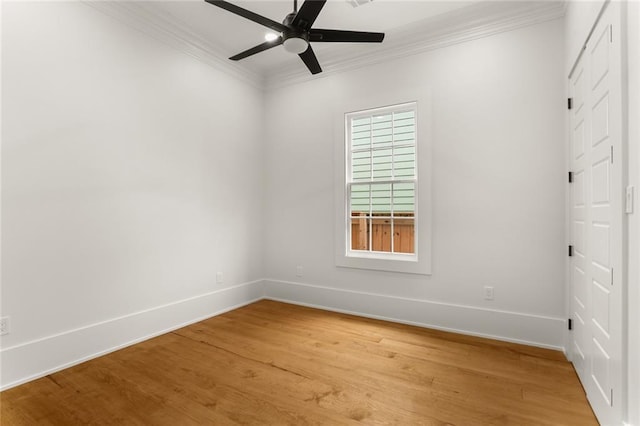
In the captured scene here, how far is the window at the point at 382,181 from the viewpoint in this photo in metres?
3.54

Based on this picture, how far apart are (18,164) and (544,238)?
425cm

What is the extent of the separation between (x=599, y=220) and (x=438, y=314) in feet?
5.86

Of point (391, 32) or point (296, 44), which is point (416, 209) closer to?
point (391, 32)

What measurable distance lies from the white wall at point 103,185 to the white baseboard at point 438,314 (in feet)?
3.54

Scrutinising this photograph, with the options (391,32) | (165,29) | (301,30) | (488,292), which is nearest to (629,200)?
(488,292)

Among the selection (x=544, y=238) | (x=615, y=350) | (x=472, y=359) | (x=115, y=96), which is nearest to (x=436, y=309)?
(x=472, y=359)

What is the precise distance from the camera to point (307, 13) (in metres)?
2.01

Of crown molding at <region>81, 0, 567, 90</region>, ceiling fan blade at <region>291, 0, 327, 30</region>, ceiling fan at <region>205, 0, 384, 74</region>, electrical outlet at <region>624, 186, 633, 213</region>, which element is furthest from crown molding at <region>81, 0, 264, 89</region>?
electrical outlet at <region>624, 186, 633, 213</region>

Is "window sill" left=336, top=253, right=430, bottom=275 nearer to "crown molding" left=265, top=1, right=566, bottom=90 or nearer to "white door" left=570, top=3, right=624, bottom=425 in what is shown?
"white door" left=570, top=3, right=624, bottom=425

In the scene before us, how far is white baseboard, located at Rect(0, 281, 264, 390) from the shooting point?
87.0 inches

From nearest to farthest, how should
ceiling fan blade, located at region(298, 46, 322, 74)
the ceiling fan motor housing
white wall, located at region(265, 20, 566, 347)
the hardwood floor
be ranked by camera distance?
the hardwood floor < the ceiling fan motor housing < ceiling fan blade, located at region(298, 46, 322, 74) < white wall, located at region(265, 20, 566, 347)

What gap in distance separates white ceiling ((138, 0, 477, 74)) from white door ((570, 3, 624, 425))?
1.53 m

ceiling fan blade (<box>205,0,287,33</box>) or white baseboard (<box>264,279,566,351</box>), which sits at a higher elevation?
ceiling fan blade (<box>205,0,287,33</box>)

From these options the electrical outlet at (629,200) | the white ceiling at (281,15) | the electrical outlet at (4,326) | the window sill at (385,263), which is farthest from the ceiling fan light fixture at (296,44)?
the electrical outlet at (4,326)
